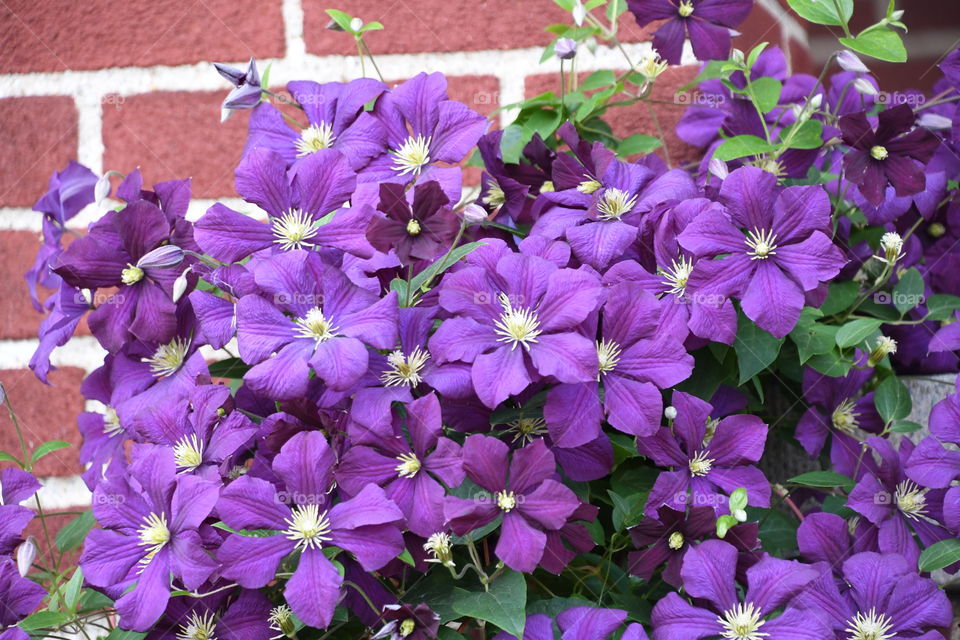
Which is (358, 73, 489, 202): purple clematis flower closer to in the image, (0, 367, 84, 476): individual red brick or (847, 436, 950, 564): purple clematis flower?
(847, 436, 950, 564): purple clematis flower

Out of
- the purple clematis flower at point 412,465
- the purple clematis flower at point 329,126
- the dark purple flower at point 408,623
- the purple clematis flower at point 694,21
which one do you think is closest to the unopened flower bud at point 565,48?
the purple clematis flower at point 694,21

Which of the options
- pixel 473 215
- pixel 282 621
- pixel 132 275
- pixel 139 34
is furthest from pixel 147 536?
pixel 139 34

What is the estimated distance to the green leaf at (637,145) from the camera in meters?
0.88

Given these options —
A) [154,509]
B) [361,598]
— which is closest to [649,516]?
[361,598]

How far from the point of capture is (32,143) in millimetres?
985

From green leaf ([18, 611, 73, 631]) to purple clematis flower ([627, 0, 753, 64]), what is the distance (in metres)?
0.69

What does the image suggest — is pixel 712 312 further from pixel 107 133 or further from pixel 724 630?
pixel 107 133

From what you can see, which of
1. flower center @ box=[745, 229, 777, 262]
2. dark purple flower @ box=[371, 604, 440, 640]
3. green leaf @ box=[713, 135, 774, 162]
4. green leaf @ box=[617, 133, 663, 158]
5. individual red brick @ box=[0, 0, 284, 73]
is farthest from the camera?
individual red brick @ box=[0, 0, 284, 73]

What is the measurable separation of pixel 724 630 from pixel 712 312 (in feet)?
0.72

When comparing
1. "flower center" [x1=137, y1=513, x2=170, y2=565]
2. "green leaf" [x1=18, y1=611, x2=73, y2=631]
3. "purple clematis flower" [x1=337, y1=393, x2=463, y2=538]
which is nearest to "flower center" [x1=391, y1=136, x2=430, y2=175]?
"purple clematis flower" [x1=337, y1=393, x2=463, y2=538]

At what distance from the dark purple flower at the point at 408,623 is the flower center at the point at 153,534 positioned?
159 millimetres

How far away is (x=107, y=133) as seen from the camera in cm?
99

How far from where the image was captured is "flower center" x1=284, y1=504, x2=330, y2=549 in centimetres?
56

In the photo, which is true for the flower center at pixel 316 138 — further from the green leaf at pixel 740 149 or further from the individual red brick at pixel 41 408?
the individual red brick at pixel 41 408
